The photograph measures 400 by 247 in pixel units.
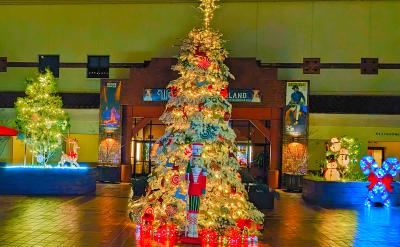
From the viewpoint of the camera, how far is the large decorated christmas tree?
10.4 metres

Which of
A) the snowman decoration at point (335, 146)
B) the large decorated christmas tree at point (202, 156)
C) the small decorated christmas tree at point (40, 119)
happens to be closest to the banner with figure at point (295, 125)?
the snowman decoration at point (335, 146)

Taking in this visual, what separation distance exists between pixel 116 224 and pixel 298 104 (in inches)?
496

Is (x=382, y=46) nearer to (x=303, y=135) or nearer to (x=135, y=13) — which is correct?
(x=303, y=135)

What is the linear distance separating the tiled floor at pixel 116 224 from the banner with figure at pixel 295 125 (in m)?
5.13

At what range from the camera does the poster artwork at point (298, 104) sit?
2161cm

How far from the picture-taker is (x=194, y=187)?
378 inches

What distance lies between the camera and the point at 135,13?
80.6 feet

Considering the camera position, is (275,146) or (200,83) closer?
(200,83)

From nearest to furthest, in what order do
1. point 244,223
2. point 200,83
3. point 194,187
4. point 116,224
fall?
point 194,187
point 244,223
point 200,83
point 116,224

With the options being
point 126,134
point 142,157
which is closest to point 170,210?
point 126,134

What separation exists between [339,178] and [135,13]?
1401 centimetres

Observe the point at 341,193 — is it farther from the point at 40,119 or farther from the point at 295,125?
the point at 40,119

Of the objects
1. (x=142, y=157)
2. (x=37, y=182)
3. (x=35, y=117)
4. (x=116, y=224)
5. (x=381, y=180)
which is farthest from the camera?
(x=142, y=157)

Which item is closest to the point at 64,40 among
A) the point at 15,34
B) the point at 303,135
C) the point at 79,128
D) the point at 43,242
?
the point at 15,34
